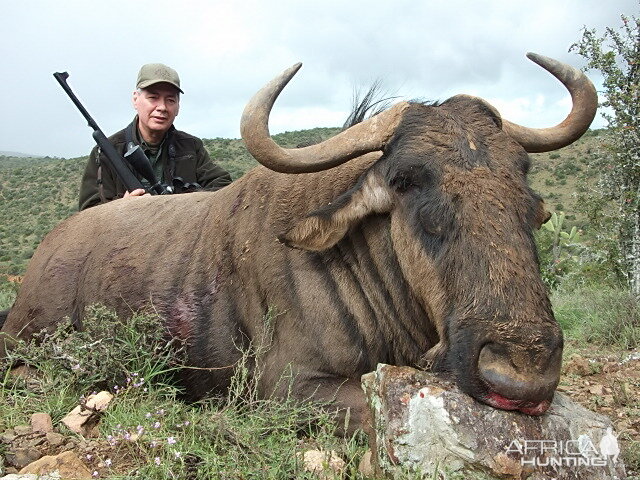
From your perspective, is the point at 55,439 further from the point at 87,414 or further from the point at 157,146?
the point at 157,146

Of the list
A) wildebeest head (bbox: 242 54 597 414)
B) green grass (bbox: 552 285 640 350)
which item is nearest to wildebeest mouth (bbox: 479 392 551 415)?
wildebeest head (bbox: 242 54 597 414)

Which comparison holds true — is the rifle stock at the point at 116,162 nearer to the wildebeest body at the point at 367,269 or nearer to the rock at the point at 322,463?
the wildebeest body at the point at 367,269

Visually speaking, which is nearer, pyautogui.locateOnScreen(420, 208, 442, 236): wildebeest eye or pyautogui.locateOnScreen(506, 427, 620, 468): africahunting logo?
pyautogui.locateOnScreen(506, 427, 620, 468): africahunting logo

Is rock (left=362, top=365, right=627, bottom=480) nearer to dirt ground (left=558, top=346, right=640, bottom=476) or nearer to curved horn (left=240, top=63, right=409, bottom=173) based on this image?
dirt ground (left=558, top=346, right=640, bottom=476)

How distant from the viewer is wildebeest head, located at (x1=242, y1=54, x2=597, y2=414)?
106 inches

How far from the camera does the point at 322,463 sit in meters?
2.57

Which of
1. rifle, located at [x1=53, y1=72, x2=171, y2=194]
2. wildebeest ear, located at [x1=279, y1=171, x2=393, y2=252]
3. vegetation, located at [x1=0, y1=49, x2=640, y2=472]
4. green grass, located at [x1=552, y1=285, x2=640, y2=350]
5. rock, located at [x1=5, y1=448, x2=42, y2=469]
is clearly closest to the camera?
vegetation, located at [x1=0, y1=49, x2=640, y2=472]

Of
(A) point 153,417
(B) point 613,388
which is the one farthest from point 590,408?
(A) point 153,417

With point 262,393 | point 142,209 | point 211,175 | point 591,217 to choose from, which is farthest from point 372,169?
point 591,217

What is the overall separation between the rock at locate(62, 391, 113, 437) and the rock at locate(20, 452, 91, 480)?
48 centimetres

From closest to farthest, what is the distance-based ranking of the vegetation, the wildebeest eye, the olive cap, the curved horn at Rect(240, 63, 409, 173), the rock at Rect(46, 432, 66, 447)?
the vegetation → the rock at Rect(46, 432, 66, 447) → the wildebeest eye → the curved horn at Rect(240, 63, 409, 173) → the olive cap

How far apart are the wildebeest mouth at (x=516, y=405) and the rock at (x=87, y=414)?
2.01m

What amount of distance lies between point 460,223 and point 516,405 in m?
0.89

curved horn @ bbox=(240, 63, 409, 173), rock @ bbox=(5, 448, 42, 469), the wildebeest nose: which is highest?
curved horn @ bbox=(240, 63, 409, 173)
